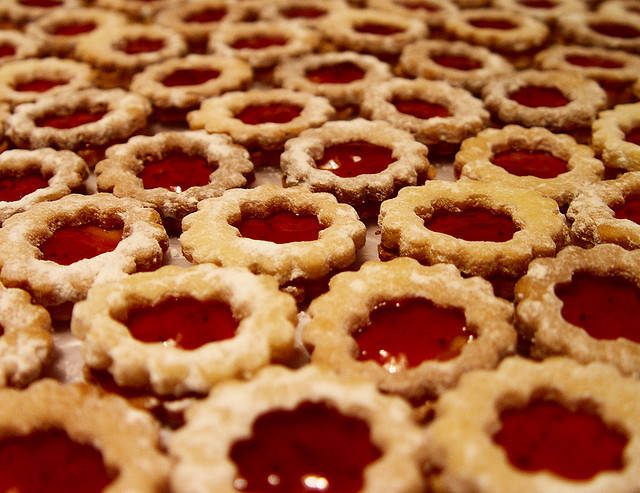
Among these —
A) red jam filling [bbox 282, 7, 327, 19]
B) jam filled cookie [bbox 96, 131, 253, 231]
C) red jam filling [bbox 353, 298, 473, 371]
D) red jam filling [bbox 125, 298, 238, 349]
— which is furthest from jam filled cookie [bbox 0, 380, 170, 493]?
red jam filling [bbox 282, 7, 327, 19]

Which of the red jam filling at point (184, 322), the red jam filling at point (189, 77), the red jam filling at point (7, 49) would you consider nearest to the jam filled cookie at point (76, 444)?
the red jam filling at point (184, 322)

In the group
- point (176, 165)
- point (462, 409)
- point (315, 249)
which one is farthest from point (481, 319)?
point (176, 165)

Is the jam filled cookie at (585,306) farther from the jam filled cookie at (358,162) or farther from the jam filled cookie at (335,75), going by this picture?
the jam filled cookie at (335,75)

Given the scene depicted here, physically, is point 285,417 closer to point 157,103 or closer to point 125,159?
point 125,159

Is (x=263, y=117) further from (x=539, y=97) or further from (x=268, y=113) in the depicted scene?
(x=539, y=97)

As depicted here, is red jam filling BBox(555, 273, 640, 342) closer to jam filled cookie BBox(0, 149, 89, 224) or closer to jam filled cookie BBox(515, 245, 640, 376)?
jam filled cookie BBox(515, 245, 640, 376)
